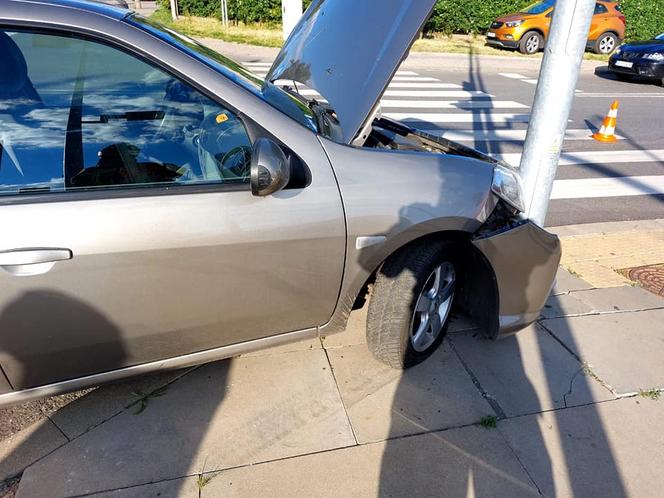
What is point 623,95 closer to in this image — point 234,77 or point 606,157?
point 606,157

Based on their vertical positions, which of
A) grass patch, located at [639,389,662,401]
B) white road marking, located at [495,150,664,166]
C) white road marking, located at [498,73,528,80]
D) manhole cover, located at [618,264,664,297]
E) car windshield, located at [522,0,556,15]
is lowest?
grass patch, located at [639,389,662,401]

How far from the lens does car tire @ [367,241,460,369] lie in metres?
2.53

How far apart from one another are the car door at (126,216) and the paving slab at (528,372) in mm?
1250

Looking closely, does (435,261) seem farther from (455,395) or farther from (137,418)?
(137,418)

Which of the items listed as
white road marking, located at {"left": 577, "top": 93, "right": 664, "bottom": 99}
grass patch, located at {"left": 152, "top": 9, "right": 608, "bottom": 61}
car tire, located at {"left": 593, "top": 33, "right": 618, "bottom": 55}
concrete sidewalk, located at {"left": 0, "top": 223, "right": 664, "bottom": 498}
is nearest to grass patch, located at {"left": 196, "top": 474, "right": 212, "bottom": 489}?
concrete sidewalk, located at {"left": 0, "top": 223, "right": 664, "bottom": 498}

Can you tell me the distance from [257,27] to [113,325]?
61.2ft

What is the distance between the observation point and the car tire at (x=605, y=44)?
698 inches

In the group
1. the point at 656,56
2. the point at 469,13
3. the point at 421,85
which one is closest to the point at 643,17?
the point at 469,13

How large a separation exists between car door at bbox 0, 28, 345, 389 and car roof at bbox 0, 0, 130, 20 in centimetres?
10

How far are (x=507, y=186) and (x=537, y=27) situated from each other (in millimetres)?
16296

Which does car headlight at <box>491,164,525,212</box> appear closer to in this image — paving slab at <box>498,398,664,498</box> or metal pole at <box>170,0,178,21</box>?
paving slab at <box>498,398,664,498</box>

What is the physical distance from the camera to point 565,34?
2.85 metres

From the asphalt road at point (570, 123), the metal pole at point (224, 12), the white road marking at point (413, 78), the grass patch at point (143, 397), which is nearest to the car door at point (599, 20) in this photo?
the asphalt road at point (570, 123)

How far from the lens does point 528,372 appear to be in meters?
2.87
